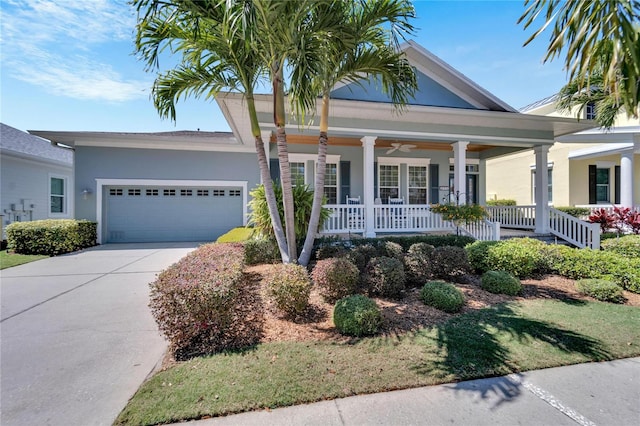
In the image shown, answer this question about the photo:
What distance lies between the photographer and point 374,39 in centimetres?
562

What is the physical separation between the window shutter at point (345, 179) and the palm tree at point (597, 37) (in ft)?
27.5

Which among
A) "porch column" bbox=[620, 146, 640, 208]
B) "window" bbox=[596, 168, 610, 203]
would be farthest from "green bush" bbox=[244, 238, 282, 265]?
"window" bbox=[596, 168, 610, 203]

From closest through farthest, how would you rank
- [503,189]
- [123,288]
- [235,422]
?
[235,422]
[123,288]
[503,189]

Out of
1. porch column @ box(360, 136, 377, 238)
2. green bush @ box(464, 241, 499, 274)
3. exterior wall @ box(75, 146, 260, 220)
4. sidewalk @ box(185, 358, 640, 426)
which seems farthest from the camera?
exterior wall @ box(75, 146, 260, 220)

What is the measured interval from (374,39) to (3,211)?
16.2 m

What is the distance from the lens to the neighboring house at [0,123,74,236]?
1251 centimetres

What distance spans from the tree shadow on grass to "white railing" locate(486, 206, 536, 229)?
8.51 metres

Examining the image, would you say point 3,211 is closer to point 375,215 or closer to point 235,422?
point 375,215

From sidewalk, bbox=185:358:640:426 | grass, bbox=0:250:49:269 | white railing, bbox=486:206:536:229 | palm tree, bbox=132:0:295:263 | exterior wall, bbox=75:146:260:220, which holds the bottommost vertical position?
sidewalk, bbox=185:358:640:426

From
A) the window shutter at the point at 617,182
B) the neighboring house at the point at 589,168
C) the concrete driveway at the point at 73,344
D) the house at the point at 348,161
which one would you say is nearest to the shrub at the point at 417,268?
the house at the point at 348,161

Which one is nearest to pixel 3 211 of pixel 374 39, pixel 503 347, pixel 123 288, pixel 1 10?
pixel 1 10

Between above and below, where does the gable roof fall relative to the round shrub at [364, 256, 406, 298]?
above

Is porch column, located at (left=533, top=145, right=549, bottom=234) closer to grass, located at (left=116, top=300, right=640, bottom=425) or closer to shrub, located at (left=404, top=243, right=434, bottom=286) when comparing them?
grass, located at (left=116, top=300, right=640, bottom=425)

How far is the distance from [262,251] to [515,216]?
11.3 m
